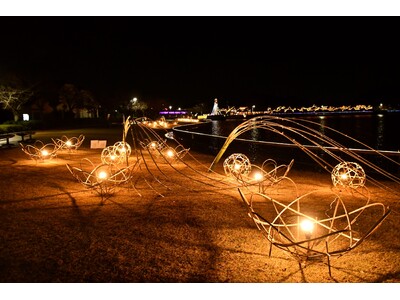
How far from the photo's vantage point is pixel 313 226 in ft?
16.1

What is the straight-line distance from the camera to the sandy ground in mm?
4391

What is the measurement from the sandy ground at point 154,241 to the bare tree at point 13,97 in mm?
31580

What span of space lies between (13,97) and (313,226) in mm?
38750

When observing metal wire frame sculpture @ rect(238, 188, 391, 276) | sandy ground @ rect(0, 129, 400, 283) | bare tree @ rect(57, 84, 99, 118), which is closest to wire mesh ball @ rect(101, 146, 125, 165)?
sandy ground @ rect(0, 129, 400, 283)

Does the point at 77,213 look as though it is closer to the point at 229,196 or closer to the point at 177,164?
the point at 229,196

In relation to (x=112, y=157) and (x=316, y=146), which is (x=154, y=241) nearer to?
(x=112, y=157)

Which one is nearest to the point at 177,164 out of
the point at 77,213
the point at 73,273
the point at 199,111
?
the point at 77,213

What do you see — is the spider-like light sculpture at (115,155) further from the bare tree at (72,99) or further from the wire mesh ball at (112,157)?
the bare tree at (72,99)

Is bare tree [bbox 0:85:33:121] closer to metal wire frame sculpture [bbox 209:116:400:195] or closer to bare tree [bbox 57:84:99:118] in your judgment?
bare tree [bbox 57:84:99:118]

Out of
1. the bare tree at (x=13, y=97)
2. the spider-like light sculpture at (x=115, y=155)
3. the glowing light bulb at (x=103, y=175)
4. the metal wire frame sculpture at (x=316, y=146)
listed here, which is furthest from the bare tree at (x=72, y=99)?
the glowing light bulb at (x=103, y=175)

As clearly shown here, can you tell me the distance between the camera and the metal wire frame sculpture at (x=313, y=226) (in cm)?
436

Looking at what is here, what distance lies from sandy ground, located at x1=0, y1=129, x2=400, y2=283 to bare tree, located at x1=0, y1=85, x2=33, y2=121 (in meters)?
31.6

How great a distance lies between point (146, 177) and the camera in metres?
10.4

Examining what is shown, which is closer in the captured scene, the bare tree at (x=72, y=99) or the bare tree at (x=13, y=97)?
the bare tree at (x=13, y=97)
